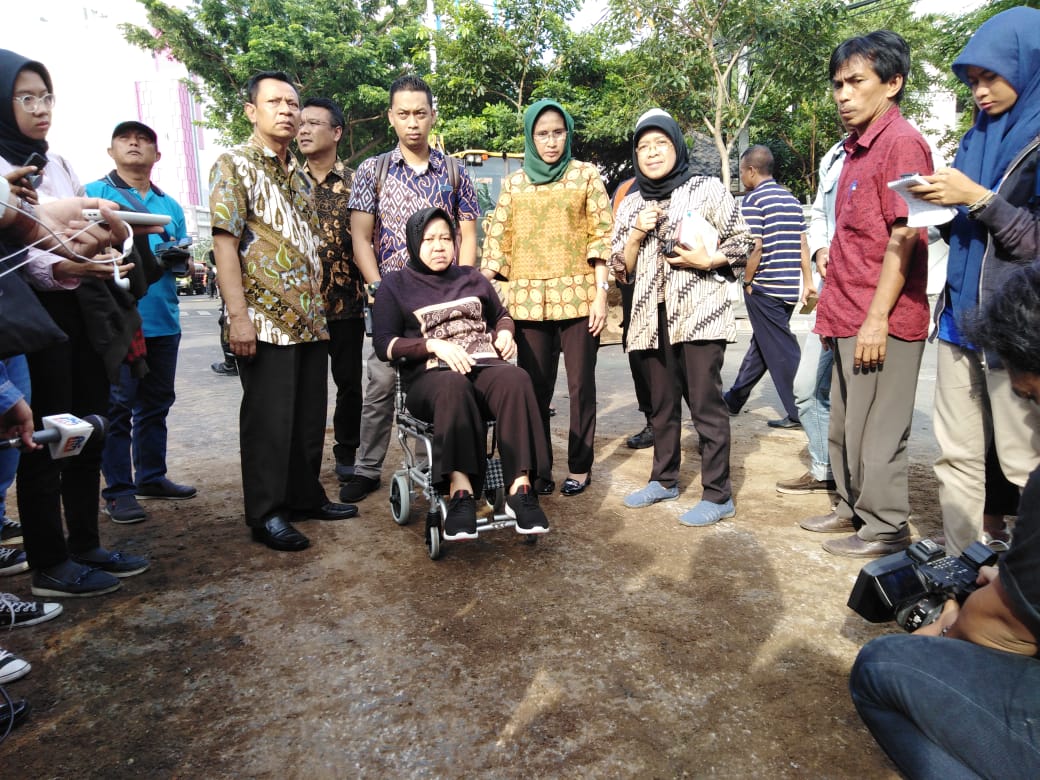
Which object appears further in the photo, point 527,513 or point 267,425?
point 267,425

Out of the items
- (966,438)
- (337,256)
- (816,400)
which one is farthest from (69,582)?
(816,400)

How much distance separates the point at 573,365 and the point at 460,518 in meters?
1.36

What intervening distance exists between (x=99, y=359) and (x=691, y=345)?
2615 millimetres

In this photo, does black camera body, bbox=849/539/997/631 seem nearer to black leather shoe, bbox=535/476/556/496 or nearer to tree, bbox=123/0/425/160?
black leather shoe, bbox=535/476/556/496

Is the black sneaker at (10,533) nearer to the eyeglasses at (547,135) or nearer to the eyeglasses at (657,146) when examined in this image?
the eyeglasses at (547,135)

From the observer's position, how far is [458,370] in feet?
10.4

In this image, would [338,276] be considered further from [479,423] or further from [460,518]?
[460,518]

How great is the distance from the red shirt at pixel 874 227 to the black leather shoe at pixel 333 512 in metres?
2.46

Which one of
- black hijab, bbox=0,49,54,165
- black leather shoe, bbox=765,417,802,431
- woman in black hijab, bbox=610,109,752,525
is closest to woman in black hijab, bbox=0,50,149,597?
black hijab, bbox=0,49,54,165

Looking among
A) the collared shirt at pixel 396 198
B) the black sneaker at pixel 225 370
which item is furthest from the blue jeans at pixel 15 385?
the black sneaker at pixel 225 370

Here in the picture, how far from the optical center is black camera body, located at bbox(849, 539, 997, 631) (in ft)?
5.70

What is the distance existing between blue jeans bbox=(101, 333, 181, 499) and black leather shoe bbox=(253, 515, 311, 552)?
93 cm

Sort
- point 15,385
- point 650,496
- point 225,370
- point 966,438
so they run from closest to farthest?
point 15,385, point 966,438, point 650,496, point 225,370

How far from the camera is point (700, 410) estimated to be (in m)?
3.48
